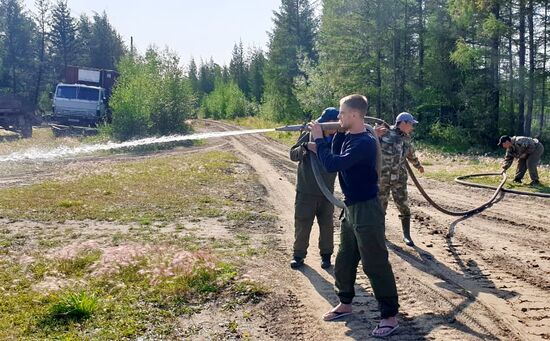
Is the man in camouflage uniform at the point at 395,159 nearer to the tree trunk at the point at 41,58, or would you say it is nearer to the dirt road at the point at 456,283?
the dirt road at the point at 456,283

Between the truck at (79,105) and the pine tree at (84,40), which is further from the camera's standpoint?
the pine tree at (84,40)

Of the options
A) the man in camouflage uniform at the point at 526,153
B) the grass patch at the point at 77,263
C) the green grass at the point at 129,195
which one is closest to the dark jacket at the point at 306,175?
the grass patch at the point at 77,263

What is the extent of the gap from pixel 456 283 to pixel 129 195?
8.44m

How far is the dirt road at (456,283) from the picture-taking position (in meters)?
4.92

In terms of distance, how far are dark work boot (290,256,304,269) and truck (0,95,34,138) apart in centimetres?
2780

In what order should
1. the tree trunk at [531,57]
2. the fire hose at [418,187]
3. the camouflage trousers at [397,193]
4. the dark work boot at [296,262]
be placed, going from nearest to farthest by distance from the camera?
the fire hose at [418,187] → the dark work boot at [296,262] → the camouflage trousers at [397,193] → the tree trunk at [531,57]

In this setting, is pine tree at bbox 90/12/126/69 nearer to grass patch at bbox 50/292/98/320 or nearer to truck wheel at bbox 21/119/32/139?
truck wheel at bbox 21/119/32/139

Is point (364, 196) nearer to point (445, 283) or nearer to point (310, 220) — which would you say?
point (310, 220)

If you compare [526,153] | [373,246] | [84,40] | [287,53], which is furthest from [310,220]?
[84,40]

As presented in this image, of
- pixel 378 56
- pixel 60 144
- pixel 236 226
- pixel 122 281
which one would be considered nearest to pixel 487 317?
pixel 122 281

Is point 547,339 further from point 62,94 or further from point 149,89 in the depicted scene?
point 62,94

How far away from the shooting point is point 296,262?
694 cm

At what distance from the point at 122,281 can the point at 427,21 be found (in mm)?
33345

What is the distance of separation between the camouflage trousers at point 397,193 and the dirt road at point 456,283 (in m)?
0.59
